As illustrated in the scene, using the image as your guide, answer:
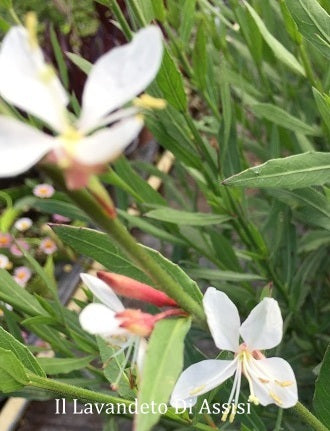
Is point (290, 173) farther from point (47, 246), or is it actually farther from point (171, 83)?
point (47, 246)

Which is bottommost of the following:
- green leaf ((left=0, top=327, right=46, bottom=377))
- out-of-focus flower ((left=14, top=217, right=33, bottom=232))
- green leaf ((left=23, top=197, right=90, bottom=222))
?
out-of-focus flower ((left=14, top=217, right=33, bottom=232))

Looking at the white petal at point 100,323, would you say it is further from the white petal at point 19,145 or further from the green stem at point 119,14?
the green stem at point 119,14

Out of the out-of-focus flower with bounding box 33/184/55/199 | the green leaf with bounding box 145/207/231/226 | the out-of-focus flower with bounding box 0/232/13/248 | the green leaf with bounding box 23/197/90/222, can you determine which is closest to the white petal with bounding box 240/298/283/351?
the green leaf with bounding box 145/207/231/226

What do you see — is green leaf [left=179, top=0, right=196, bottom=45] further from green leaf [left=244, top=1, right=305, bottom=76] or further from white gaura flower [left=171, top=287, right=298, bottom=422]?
white gaura flower [left=171, top=287, right=298, bottom=422]

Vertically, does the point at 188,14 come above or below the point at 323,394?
above

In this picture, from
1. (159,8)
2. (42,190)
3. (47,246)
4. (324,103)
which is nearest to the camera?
(324,103)

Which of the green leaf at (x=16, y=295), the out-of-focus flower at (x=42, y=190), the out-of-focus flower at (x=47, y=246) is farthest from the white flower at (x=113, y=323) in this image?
the out-of-focus flower at (x=47, y=246)

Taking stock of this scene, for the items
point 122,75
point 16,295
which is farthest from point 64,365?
point 122,75
